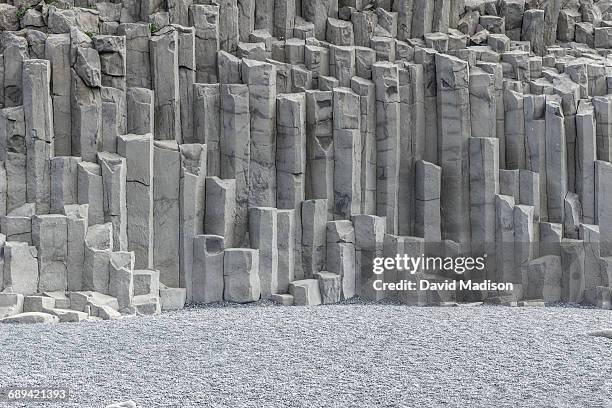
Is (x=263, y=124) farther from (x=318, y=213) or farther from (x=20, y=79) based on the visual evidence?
(x=20, y=79)

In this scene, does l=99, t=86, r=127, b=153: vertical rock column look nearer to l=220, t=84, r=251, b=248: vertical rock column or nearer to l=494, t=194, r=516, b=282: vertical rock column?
l=220, t=84, r=251, b=248: vertical rock column

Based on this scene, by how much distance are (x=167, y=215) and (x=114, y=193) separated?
41.0 inches

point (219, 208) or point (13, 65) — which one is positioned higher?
point (13, 65)

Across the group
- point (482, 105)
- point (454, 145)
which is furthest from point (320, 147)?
point (482, 105)

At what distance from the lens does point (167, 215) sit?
1548cm

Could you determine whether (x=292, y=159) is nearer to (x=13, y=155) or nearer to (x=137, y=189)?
(x=137, y=189)

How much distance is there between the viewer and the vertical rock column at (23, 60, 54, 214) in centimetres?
1491

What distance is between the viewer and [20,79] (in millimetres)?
15352

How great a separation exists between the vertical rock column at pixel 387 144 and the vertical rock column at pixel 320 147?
0.99 meters

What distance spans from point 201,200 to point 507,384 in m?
7.38

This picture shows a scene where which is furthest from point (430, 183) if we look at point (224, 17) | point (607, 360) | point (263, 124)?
point (607, 360)

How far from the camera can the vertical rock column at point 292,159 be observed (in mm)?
16203

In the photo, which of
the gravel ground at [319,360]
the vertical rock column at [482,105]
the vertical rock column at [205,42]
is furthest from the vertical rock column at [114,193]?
the vertical rock column at [482,105]

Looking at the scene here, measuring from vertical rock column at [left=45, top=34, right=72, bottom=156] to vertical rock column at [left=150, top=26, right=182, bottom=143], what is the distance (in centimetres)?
150
